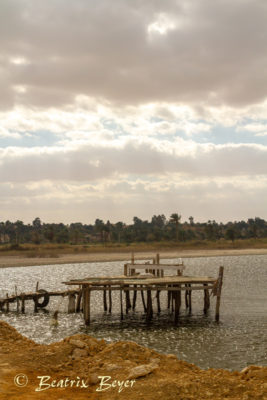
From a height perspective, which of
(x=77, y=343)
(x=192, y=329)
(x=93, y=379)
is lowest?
(x=192, y=329)

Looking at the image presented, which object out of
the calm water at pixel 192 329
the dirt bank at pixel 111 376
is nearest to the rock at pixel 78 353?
the dirt bank at pixel 111 376

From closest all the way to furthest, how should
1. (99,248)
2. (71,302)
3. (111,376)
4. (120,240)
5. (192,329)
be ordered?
(111,376) < (192,329) < (71,302) < (99,248) < (120,240)

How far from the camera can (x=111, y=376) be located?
37.1ft

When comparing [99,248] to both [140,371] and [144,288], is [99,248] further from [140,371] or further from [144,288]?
[140,371]

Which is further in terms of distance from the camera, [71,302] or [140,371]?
[71,302]

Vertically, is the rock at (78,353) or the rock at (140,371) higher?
the rock at (140,371)

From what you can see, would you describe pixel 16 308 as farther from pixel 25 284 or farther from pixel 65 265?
pixel 65 265

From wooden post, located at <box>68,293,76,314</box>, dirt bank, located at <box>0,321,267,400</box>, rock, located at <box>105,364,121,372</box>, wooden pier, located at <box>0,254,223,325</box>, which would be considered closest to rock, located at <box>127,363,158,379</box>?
dirt bank, located at <box>0,321,267,400</box>

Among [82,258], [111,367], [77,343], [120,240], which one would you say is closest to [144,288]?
[77,343]

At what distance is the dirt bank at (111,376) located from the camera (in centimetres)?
1012

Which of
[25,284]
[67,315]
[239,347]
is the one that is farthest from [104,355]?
[25,284]

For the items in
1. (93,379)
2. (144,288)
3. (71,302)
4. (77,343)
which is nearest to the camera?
(93,379)

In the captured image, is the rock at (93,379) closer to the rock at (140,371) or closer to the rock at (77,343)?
the rock at (140,371)

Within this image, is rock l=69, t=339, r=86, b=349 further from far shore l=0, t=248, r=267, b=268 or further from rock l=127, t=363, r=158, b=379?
far shore l=0, t=248, r=267, b=268
